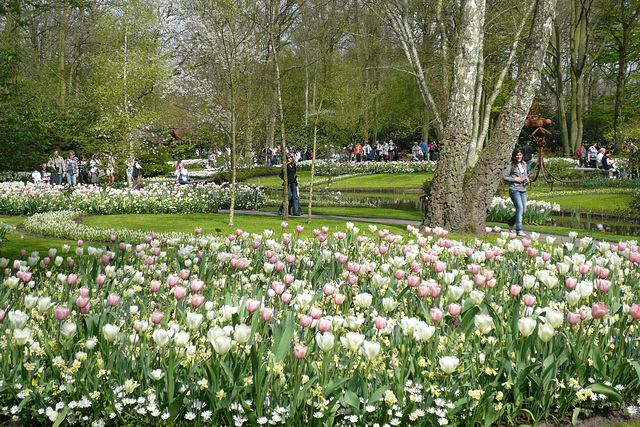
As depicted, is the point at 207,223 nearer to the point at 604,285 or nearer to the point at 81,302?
the point at 81,302

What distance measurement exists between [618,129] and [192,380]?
37898 millimetres

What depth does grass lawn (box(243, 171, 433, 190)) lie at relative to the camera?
28.2m

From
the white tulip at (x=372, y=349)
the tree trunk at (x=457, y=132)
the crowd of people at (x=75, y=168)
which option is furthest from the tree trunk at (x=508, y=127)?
the crowd of people at (x=75, y=168)

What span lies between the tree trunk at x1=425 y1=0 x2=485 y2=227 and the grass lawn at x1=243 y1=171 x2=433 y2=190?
16815 millimetres

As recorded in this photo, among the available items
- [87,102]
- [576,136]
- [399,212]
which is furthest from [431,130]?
[399,212]

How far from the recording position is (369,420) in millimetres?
2734

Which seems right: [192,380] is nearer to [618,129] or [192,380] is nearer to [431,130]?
[618,129]

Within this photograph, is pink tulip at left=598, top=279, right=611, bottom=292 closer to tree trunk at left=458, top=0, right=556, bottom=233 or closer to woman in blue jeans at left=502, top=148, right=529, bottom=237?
tree trunk at left=458, top=0, right=556, bottom=233

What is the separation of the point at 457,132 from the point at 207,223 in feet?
19.2

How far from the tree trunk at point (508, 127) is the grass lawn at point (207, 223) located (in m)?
1.44

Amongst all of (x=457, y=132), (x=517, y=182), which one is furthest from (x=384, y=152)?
(x=457, y=132)

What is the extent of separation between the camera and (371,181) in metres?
30.2

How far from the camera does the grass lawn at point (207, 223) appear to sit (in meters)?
11.1

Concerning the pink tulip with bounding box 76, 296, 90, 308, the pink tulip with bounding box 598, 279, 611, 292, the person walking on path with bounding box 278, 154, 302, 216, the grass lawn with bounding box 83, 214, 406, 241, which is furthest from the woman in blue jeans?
the pink tulip with bounding box 76, 296, 90, 308
